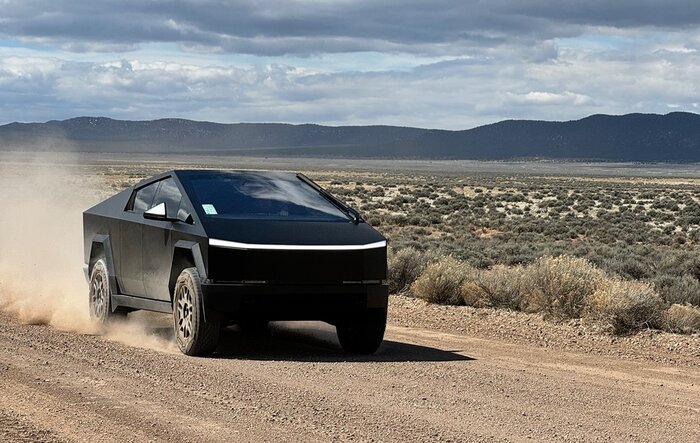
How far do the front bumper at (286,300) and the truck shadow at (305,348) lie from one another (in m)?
0.47

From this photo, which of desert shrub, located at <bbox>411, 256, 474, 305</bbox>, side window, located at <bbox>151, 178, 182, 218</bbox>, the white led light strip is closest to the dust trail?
side window, located at <bbox>151, 178, 182, 218</bbox>

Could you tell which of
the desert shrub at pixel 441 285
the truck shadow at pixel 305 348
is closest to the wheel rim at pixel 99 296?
the truck shadow at pixel 305 348

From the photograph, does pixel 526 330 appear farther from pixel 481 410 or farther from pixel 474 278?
pixel 481 410

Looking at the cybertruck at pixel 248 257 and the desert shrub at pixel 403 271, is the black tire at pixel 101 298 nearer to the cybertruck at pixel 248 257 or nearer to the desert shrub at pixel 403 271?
the cybertruck at pixel 248 257

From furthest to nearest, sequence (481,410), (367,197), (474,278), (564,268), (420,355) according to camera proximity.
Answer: (367,197) < (474,278) < (564,268) < (420,355) < (481,410)


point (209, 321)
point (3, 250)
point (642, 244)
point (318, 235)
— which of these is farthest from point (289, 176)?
point (642, 244)

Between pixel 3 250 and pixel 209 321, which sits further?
pixel 3 250

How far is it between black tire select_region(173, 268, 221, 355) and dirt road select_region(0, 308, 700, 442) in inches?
5.7

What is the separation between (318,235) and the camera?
9.15 m

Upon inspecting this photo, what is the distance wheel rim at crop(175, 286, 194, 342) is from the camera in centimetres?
910

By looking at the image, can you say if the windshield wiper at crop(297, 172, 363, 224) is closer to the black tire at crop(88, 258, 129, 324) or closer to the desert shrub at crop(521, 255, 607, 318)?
the black tire at crop(88, 258, 129, 324)

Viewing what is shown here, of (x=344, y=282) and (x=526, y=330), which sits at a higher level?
(x=344, y=282)

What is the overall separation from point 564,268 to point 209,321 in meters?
5.86

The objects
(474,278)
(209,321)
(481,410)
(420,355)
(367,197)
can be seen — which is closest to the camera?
(481,410)
